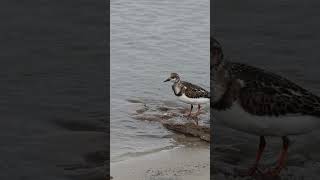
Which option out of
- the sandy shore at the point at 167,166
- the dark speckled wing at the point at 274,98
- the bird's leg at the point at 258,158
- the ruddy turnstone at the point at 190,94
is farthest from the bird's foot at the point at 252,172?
the ruddy turnstone at the point at 190,94

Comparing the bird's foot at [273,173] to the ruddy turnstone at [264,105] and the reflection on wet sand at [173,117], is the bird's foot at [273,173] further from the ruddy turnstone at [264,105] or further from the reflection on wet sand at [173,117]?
the reflection on wet sand at [173,117]

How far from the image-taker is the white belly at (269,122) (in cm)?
851

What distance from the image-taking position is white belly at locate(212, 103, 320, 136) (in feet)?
27.9

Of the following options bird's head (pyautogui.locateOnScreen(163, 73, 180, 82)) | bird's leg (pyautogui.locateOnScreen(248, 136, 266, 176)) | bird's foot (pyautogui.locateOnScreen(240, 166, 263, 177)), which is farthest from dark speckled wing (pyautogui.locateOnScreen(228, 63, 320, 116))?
bird's head (pyautogui.locateOnScreen(163, 73, 180, 82))

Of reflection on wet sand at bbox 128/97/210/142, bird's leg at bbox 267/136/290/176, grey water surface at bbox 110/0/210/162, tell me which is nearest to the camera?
bird's leg at bbox 267/136/290/176

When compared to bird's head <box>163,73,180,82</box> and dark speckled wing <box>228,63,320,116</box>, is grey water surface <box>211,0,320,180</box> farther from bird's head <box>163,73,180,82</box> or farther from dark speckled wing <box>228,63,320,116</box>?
bird's head <box>163,73,180,82</box>

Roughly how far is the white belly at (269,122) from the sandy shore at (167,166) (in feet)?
2.79

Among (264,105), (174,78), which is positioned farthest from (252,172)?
(174,78)

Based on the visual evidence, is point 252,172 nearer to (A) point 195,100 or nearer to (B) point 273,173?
(B) point 273,173

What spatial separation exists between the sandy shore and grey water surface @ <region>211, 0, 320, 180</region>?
0.21 meters
